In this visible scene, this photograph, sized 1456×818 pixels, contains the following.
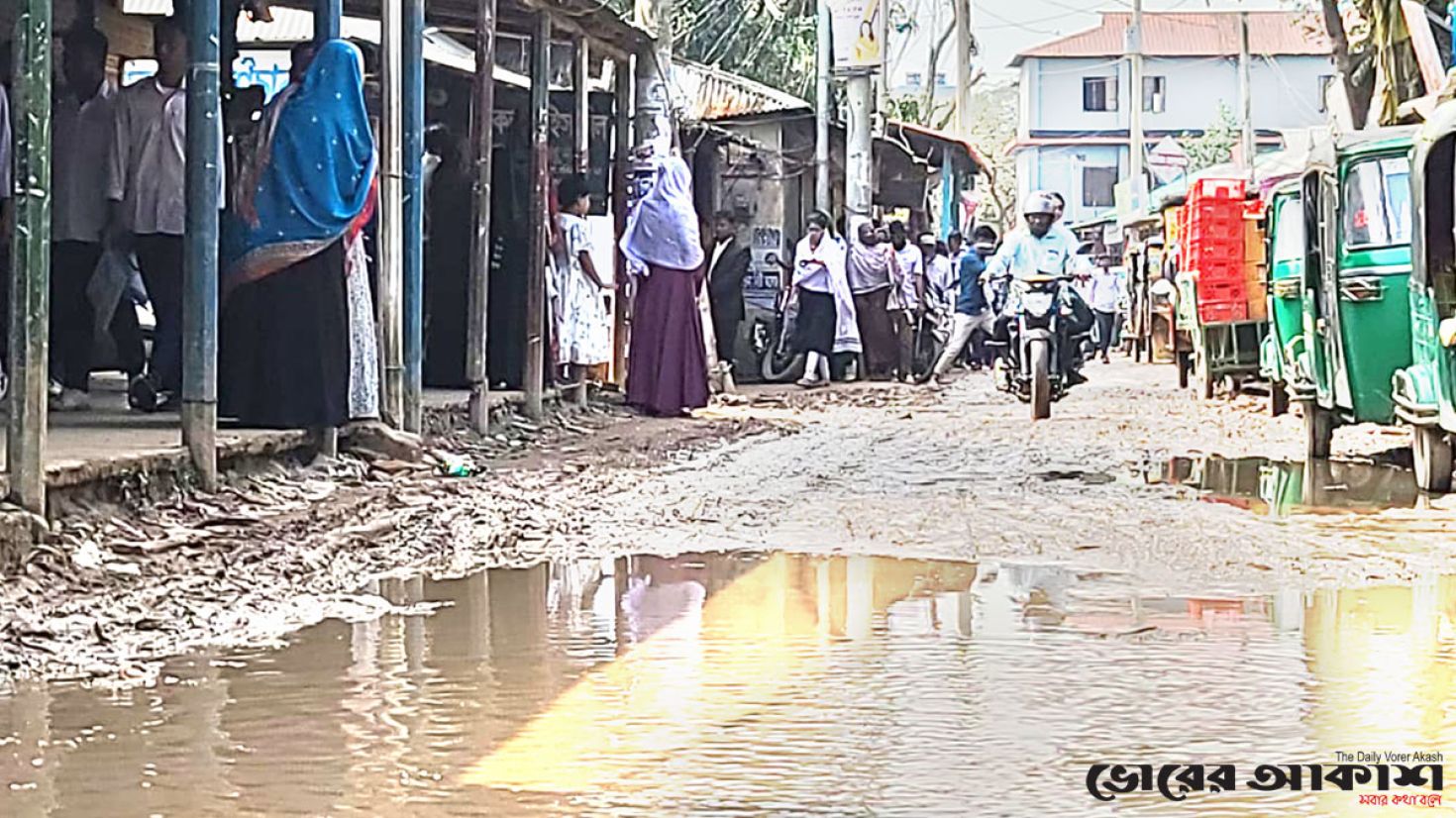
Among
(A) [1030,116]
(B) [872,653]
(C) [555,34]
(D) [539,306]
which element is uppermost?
(A) [1030,116]

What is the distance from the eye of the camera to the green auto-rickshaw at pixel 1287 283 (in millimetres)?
12727

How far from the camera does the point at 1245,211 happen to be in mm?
18141

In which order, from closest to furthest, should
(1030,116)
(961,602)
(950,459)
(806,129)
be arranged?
(961,602)
(950,459)
(806,129)
(1030,116)

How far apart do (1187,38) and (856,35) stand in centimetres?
5466

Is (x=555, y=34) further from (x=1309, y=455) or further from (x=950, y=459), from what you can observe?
(x=1309, y=455)

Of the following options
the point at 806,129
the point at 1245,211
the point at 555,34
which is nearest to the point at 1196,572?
the point at 555,34

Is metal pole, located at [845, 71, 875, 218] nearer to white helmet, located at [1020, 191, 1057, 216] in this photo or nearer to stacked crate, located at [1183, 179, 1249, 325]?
stacked crate, located at [1183, 179, 1249, 325]

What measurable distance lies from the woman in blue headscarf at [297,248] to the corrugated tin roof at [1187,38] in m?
63.8

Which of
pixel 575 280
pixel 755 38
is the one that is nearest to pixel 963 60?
pixel 755 38

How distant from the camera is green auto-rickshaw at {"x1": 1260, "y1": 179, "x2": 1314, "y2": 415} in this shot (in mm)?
12727

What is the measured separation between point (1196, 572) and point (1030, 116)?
65.9 metres

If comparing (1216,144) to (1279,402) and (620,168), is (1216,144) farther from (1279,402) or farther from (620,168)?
(620,168)

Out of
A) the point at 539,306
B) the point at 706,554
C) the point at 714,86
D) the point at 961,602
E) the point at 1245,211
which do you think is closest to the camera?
the point at 961,602

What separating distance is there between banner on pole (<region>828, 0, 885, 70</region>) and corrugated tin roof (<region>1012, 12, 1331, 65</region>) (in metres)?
49.7
